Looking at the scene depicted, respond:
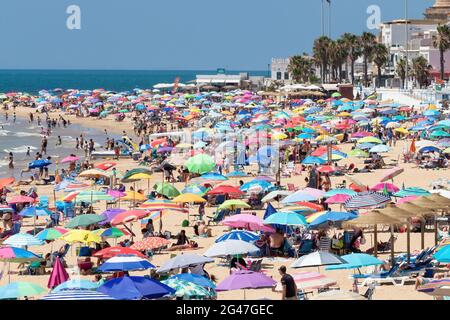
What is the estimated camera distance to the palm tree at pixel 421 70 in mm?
69312

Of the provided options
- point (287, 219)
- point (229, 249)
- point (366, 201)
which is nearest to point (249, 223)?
point (287, 219)

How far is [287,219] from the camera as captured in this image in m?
16.6

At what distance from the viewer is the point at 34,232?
20281 mm

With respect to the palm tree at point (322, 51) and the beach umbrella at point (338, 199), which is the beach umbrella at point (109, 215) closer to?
the beach umbrella at point (338, 199)

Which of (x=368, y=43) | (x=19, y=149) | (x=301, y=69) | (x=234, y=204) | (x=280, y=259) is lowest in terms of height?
(x=19, y=149)

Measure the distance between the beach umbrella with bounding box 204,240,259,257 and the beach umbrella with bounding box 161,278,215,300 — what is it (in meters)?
2.48

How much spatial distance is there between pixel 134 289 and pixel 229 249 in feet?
11.8

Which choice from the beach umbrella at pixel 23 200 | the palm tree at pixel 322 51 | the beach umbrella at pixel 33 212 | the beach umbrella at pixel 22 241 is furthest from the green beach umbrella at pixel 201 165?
the palm tree at pixel 322 51

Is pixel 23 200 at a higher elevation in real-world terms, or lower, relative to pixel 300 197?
lower

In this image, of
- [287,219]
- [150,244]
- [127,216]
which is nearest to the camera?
[150,244]

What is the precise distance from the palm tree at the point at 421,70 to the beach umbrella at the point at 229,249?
56965mm

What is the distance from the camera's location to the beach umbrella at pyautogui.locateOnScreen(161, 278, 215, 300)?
11.6m

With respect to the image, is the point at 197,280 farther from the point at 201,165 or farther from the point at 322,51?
the point at 322,51

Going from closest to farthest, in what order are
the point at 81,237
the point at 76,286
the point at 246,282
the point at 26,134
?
1. the point at 76,286
2. the point at 246,282
3. the point at 81,237
4. the point at 26,134
